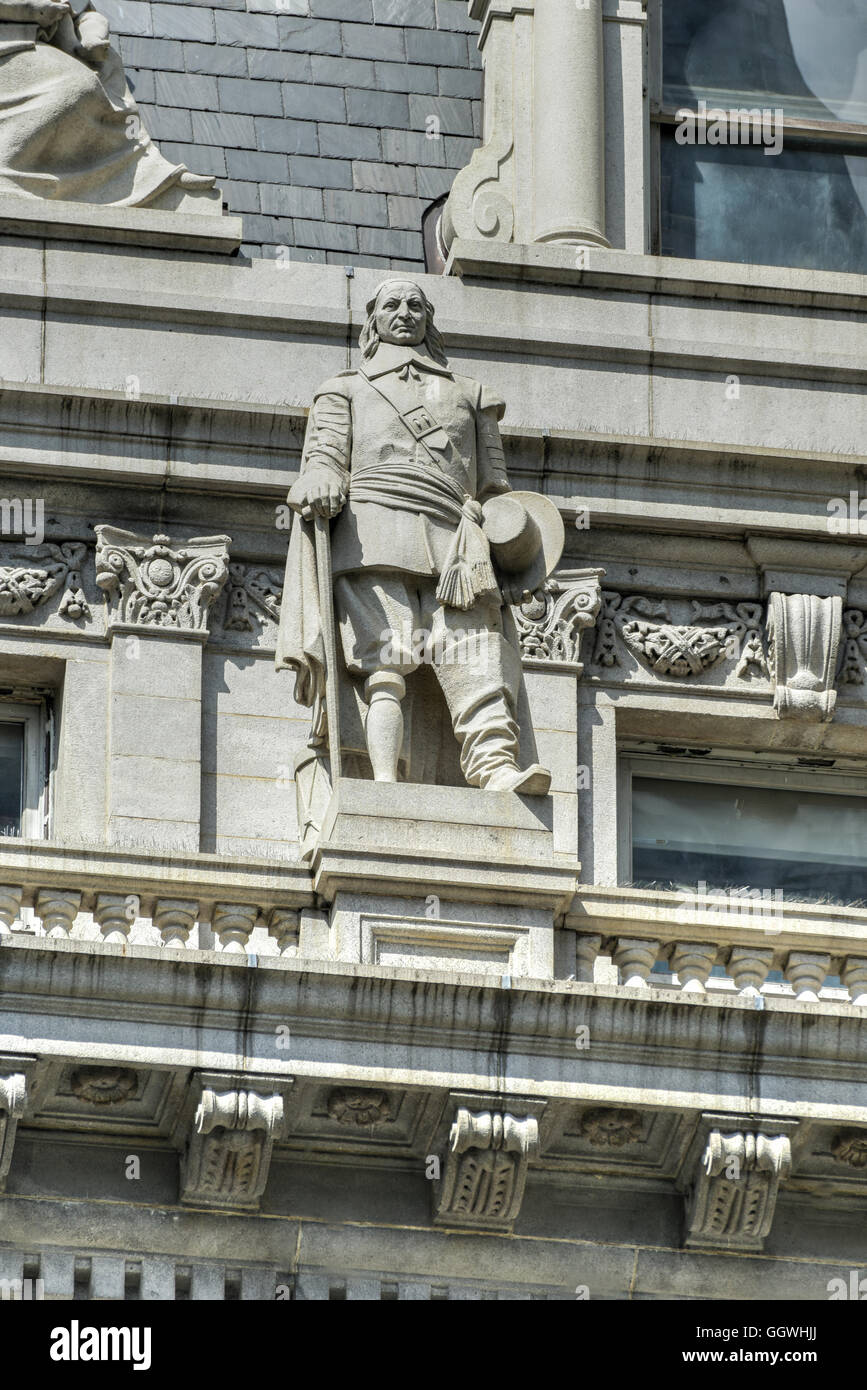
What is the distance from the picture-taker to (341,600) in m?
23.4

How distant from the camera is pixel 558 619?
2544 centimetres

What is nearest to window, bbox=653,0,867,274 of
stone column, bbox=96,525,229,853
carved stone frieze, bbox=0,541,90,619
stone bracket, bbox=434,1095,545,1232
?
stone column, bbox=96,525,229,853

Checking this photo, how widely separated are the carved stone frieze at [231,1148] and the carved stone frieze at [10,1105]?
83 centimetres

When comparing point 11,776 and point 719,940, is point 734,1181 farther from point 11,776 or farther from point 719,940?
point 11,776

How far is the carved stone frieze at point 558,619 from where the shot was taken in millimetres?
25359

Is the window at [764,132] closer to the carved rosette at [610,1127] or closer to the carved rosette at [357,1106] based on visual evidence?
the carved rosette at [610,1127]

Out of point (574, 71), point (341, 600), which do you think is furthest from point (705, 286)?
point (341, 600)

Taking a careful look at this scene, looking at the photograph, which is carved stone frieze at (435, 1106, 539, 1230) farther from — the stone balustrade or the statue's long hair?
the statue's long hair

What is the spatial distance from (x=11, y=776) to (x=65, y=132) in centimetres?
419

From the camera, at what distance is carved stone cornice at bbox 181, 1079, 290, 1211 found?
2070cm

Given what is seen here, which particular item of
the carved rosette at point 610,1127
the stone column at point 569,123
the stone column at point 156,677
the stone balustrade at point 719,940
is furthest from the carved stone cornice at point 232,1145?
the stone column at point 569,123

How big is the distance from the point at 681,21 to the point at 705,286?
2.78 meters
